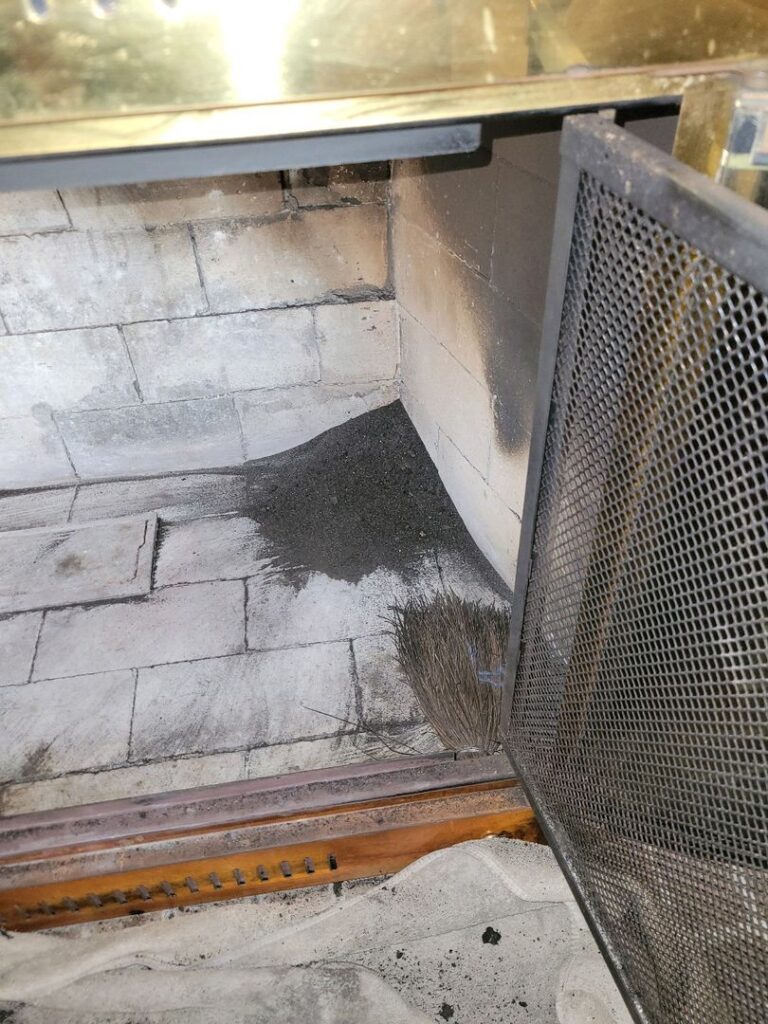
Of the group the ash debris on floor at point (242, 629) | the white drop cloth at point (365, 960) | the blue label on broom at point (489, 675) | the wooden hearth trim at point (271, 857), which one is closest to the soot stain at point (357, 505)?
the ash debris on floor at point (242, 629)

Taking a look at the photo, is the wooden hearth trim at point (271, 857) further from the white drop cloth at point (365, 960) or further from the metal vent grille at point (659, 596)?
the metal vent grille at point (659, 596)

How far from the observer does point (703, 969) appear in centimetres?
125

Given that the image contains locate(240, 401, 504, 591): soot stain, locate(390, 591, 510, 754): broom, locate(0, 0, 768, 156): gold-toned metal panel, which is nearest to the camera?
locate(0, 0, 768, 156): gold-toned metal panel

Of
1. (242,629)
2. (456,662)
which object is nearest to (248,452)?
(242,629)

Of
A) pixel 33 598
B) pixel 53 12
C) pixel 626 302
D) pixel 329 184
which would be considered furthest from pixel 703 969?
pixel 329 184

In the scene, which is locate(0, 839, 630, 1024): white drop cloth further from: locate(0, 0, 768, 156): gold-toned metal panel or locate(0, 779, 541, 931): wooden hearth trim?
locate(0, 0, 768, 156): gold-toned metal panel

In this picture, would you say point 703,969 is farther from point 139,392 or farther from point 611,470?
point 139,392

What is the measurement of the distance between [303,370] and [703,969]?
255cm

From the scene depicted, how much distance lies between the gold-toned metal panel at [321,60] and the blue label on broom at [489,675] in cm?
157

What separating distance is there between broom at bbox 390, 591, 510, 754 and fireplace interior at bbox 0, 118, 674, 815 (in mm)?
82

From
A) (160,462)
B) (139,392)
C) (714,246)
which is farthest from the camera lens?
(160,462)

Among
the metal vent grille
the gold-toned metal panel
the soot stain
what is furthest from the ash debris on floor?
the gold-toned metal panel

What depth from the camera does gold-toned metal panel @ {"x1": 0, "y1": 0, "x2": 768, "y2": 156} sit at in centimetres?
90

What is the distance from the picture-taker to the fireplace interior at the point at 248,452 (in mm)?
2109
